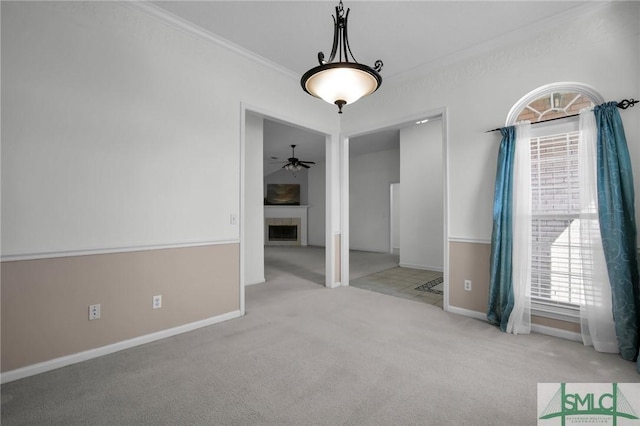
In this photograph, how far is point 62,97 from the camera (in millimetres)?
2209

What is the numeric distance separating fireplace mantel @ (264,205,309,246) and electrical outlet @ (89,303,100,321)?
8435 millimetres

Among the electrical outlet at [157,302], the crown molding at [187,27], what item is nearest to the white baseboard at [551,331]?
the electrical outlet at [157,302]

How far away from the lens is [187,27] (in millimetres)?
2850

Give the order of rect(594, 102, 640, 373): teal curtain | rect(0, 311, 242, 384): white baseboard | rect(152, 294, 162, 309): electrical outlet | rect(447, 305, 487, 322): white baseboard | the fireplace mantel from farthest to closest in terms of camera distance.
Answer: the fireplace mantel → rect(447, 305, 487, 322): white baseboard → rect(152, 294, 162, 309): electrical outlet → rect(594, 102, 640, 373): teal curtain → rect(0, 311, 242, 384): white baseboard

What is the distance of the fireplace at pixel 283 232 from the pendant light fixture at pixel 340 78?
8890 millimetres

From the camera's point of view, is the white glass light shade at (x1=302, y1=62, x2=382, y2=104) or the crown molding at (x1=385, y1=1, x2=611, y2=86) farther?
the crown molding at (x1=385, y1=1, x2=611, y2=86)

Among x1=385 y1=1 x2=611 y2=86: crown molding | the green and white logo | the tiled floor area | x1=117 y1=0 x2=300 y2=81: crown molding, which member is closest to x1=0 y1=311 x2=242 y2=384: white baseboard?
the tiled floor area

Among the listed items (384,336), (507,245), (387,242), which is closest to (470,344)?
(384,336)

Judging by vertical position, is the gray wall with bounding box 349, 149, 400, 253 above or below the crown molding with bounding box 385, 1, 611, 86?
below

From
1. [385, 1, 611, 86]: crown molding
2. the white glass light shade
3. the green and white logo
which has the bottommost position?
the green and white logo

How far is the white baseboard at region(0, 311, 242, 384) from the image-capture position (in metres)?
2.03

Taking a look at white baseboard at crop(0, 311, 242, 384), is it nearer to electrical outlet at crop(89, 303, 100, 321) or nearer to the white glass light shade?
electrical outlet at crop(89, 303, 100, 321)

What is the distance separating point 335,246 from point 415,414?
9.92ft

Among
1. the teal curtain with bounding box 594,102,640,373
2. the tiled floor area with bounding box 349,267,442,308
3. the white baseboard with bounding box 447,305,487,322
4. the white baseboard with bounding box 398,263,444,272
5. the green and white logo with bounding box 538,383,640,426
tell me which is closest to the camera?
the green and white logo with bounding box 538,383,640,426
